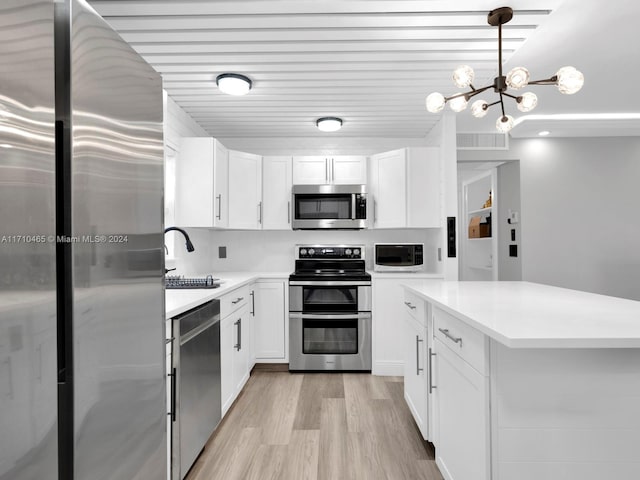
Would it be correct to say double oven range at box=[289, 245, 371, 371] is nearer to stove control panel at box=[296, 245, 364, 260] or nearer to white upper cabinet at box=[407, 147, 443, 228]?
stove control panel at box=[296, 245, 364, 260]

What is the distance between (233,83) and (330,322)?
2220mm

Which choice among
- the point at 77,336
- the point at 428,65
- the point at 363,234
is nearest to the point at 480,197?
the point at 363,234

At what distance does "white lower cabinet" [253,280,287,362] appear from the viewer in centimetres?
345

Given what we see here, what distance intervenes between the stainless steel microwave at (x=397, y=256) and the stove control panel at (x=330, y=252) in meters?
0.30

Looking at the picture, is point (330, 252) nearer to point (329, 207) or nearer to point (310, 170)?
point (329, 207)

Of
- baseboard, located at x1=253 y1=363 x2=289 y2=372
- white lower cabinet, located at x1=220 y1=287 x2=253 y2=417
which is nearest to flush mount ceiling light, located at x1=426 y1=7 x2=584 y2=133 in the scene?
white lower cabinet, located at x1=220 y1=287 x2=253 y2=417

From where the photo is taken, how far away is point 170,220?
3.00m

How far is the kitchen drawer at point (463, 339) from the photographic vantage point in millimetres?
1217

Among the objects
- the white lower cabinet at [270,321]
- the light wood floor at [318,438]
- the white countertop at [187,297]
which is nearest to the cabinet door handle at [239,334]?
the white countertop at [187,297]

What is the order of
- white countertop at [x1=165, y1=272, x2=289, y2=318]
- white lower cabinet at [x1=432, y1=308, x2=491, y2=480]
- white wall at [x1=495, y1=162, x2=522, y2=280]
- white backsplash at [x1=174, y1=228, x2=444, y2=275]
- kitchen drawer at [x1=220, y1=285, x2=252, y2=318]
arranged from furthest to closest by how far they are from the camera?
A: white wall at [x1=495, y1=162, x2=522, y2=280], white backsplash at [x1=174, y1=228, x2=444, y2=275], kitchen drawer at [x1=220, y1=285, x2=252, y2=318], white countertop at [x1=165, y1=272, x2=289, y2=318], white lower cabinet at [x1=432, y1=308, x2=491, y2=480]

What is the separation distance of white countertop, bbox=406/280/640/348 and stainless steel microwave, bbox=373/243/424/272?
4.81ft

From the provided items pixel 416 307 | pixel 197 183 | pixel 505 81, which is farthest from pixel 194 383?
pixel 505 81

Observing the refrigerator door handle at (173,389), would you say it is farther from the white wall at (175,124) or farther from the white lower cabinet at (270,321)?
the white wall at (175,124)

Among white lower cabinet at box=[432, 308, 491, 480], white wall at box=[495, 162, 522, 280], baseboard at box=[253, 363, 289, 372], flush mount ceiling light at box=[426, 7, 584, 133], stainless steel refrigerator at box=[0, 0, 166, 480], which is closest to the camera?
stainless steel refrigerator at box=[0, 0, 166, 480]
